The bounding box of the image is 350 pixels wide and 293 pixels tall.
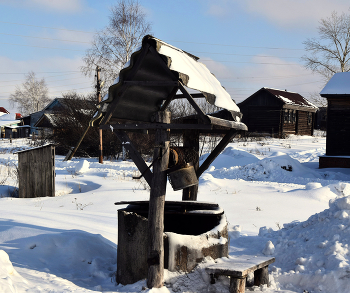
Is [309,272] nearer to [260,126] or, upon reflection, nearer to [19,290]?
[19,290]

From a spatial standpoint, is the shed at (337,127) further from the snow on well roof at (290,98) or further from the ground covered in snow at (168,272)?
the snow on well roof at (290,98)

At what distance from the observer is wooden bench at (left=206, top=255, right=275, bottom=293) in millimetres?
3189

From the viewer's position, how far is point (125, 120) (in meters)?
4.45

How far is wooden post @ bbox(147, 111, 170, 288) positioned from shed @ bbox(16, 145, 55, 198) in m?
5.65

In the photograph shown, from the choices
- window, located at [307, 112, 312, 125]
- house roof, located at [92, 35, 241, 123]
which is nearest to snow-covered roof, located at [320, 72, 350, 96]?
house roof, located at [92, 35, 241, 123]

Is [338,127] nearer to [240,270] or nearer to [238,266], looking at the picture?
[238,266]

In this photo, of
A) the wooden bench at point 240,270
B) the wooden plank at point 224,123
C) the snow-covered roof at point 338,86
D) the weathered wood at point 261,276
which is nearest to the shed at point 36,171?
the wooden plank at point 224,123

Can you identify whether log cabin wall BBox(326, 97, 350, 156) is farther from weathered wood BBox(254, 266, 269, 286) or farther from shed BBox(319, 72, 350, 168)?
weathered wood BBox(254, 266, 269, 286)

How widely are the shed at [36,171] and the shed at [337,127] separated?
1112 cm

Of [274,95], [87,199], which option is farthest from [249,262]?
[274,95]

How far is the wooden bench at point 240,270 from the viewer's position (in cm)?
319

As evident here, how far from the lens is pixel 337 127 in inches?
575

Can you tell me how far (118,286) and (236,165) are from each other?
37.4 feet

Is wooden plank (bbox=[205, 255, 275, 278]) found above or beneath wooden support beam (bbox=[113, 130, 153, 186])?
beneath
